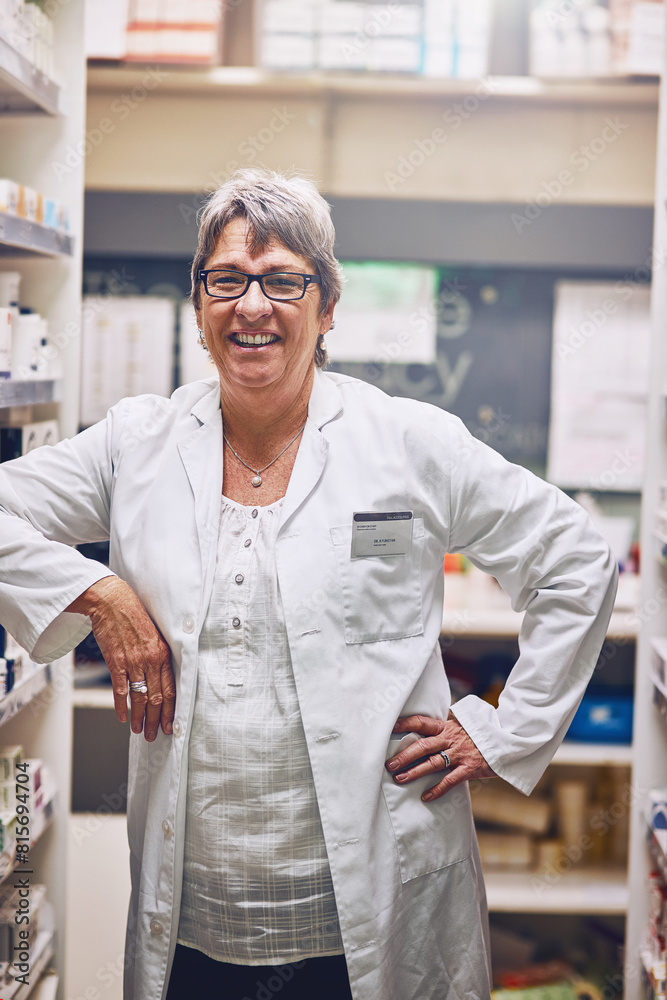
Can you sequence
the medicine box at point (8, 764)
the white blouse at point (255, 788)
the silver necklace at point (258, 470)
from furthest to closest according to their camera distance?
the medicine box at point (8, 764)
the silver necklace at point (258, 470)
the white blouse at point (255, 788)

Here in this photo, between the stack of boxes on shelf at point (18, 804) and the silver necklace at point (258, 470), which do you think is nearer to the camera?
the silver necklace at point (258, 470)

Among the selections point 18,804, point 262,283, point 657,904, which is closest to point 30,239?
point 262,283

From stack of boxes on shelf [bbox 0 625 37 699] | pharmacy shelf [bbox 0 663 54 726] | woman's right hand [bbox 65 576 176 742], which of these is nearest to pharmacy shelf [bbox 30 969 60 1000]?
pharmacy shelf [bbox 0 663 54 726]

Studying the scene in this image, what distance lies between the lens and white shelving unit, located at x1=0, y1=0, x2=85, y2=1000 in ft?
6.57

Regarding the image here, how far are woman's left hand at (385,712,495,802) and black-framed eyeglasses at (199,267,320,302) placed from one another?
0.75m

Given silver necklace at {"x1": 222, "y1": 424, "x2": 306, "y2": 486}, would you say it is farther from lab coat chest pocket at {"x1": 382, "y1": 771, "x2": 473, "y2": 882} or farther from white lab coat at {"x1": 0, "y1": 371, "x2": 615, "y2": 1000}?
lab coat chest pocket at {"x1": 382, "y1": 771, "x2": 473, "y2": 882}

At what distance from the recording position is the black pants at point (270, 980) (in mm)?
1485

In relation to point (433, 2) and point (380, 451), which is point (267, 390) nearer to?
point (380, 451)

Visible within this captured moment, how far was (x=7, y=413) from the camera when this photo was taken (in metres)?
1.90

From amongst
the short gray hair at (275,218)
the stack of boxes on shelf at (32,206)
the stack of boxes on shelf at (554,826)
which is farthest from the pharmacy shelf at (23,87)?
the stack of boxes on shelf at (554,826)

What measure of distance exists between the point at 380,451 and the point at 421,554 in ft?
0.63

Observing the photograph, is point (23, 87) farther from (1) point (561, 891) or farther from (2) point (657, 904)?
(1) point (561, 891)

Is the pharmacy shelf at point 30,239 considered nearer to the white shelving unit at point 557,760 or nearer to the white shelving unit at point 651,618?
the white shelving unit at point 651,618

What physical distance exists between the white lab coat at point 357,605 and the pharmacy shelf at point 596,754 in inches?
53.7
